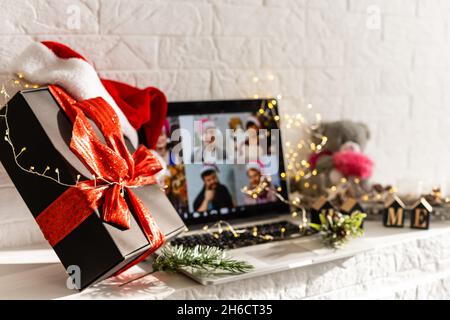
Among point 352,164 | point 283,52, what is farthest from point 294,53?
point 352,164

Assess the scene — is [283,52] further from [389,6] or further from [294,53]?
[389,6]

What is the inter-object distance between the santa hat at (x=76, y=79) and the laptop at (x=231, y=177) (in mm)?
144

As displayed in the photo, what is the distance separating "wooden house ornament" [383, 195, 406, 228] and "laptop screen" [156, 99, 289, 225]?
0.28 meters

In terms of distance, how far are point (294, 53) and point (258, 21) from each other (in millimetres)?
160

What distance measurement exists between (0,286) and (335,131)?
108 centimetres

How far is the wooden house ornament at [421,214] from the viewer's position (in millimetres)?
1652

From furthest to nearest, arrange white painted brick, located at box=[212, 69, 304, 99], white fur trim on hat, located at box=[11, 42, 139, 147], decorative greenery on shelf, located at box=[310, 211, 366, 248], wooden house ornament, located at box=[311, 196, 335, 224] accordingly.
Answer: white painted brick, located at box=[212, 69, 304, 99], wooden house ornament, located at box=[311, 196, 335, 224], decorative greenery on shelf, located at box=[310, 211, 366, 248], white fur trim on hat, located at box=[11, 42, 139, 147]

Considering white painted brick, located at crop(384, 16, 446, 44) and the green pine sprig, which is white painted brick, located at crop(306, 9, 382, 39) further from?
the green pine sprig

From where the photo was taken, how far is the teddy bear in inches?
70.2

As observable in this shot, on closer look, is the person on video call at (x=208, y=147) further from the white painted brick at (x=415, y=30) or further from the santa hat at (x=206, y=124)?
the white painted brick at (x=415, y=30)

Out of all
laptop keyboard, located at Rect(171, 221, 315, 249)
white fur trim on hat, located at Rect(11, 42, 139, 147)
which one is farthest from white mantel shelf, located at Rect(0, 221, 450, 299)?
white fur trim on hat, located at Rect(11, 42, 139, 147)

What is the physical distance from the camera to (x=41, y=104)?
1189mm

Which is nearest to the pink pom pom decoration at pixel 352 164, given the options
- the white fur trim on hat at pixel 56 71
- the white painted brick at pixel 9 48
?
the white fur trim on hat at pixel 56 71
